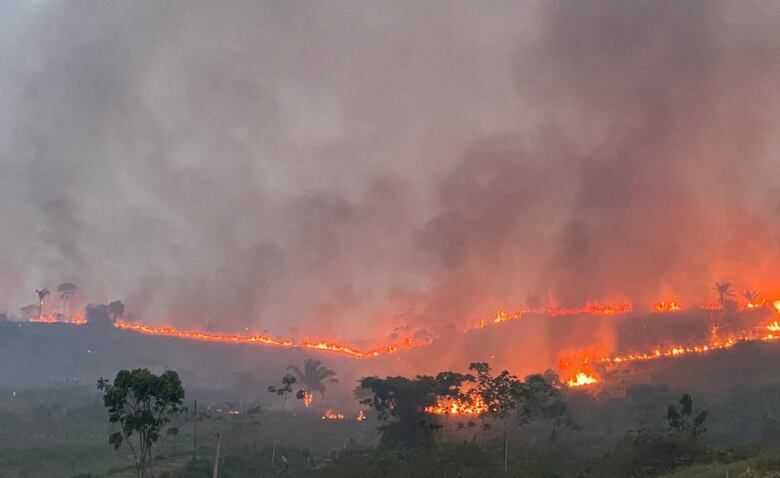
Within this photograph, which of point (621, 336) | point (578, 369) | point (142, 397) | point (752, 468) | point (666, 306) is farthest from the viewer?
point (666, 306)

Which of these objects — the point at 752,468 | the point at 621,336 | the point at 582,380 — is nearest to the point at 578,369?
the point at 582,380

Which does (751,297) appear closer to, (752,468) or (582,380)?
(582,380)

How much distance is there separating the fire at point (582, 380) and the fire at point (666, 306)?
50.4 metres

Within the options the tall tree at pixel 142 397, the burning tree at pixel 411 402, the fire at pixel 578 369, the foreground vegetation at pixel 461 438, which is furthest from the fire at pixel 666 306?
the tall tree at pixel 142 397

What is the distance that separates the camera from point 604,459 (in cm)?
5872

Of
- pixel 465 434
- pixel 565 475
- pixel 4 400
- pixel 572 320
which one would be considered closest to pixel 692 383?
pixel 465 434

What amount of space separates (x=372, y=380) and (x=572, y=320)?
354 ft

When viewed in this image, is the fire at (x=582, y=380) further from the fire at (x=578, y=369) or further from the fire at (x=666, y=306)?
the fire at (x=666, y=306)

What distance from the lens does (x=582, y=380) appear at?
13188cm

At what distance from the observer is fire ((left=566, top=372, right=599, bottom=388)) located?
13011 centimetres

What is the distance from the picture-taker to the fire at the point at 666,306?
168 metres

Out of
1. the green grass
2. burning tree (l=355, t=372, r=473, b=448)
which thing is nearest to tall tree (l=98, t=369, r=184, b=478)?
burning tree (l=355, t=372, r=473, b=448)

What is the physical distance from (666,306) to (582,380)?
56.4 metres

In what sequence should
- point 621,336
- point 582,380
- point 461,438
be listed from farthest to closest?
point 621,336 < point 582,380 < point 461,438
